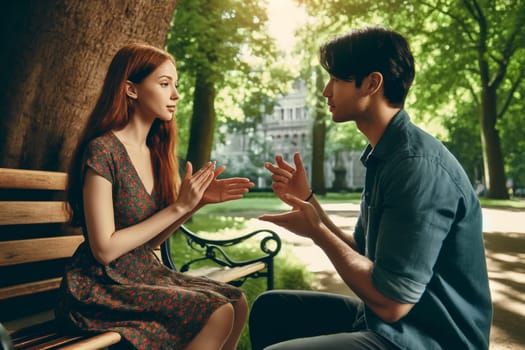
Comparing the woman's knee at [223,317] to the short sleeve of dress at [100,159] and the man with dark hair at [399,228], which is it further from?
the short sleeve of dress at [100,159]

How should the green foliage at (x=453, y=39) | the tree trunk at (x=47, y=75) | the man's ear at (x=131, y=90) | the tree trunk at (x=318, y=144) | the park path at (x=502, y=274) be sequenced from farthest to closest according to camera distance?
the tree trunk at (x=318, y=144) → the green foliage at (x=453, y=39) → the park path at (x=502, y=274) → the tree trunk at (x=47, y=75) → the man's ear at (x=131, y=90)

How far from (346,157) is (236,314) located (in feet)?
184

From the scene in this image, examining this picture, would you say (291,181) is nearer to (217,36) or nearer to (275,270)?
(275,270)

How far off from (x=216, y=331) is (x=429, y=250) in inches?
40.2

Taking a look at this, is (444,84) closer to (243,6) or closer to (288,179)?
(243,6)

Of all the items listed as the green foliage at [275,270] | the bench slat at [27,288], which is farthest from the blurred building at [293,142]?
the bench slat at [27,288]

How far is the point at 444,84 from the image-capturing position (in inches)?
825

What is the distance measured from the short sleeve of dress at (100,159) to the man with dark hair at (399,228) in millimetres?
746

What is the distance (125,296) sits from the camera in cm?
215

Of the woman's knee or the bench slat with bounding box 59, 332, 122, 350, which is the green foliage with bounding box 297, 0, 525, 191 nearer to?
the woman's knee

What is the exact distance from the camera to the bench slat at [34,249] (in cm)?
269

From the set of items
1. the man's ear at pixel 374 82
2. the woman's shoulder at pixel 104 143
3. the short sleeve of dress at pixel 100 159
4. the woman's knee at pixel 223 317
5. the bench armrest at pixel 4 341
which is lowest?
the woman's knee at pixel 223 317

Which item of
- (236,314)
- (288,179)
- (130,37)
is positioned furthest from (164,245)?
(130,37)

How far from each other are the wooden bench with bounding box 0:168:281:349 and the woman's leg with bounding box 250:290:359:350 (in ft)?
2.30
